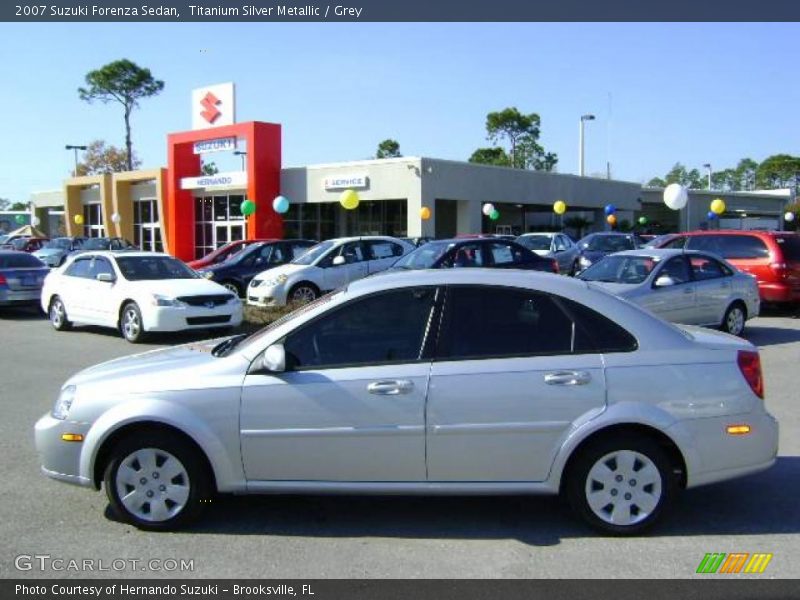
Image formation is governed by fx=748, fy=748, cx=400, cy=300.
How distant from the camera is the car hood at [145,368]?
4.61 metres

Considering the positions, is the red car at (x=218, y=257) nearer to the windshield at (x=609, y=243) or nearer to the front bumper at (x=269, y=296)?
the front bumper at (x=269, y=296)

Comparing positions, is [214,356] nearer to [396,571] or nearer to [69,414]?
[69,414]

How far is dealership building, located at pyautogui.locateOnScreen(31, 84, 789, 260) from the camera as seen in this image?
113 ft

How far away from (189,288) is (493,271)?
8872 mm

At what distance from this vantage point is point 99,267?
13.8 metres

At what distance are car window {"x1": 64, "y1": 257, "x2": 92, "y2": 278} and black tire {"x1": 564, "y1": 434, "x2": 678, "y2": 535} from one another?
1188cm

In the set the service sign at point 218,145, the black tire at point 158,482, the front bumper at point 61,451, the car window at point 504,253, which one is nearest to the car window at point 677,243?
the car window at point 504,253

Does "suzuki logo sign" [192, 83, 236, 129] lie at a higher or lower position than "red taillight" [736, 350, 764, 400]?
higher

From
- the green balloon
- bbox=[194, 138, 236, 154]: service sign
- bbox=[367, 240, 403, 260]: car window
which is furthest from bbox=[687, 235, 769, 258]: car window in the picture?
bbox=[194, 138, 236, 154]: service sign

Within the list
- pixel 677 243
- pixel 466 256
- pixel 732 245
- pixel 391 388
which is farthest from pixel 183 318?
pixel 732 245

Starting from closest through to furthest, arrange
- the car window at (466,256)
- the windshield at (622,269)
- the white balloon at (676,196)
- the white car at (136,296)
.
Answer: the windshield at (622,269)
the white car at (136,296)
the car window at (466,256)
the white balloon at (676,196)

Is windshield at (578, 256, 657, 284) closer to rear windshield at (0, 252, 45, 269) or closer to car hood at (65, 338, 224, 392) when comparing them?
car hood at (65, 338, 224, 392)

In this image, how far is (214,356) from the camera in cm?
485

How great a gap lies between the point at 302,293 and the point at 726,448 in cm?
1176
